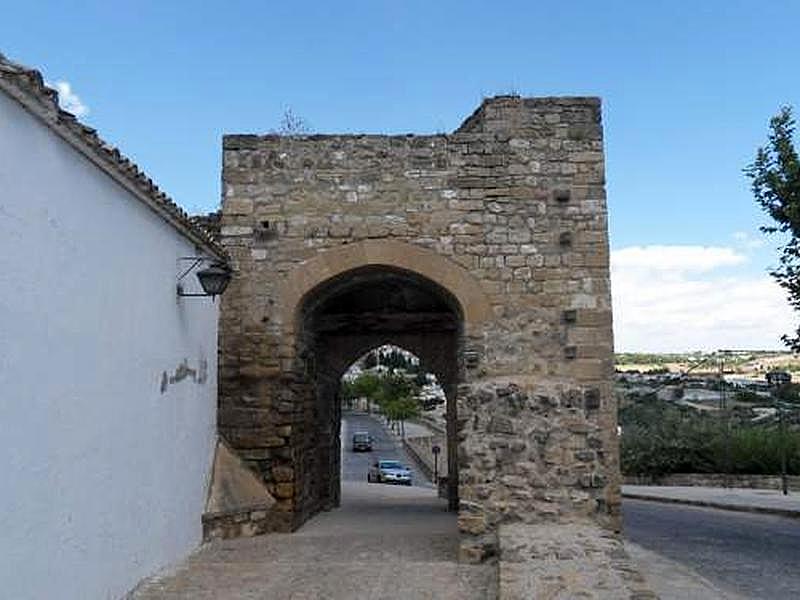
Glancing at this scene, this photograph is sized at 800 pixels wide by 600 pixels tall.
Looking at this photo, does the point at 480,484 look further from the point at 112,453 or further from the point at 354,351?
the point at 354,351

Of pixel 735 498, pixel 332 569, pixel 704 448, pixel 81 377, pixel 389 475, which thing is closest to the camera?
pixel 81 377

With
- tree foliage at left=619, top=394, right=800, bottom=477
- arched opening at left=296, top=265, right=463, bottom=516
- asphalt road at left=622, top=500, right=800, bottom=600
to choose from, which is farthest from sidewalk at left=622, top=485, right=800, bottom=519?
arched opening at left=296, top=265, right=463, bottom=516

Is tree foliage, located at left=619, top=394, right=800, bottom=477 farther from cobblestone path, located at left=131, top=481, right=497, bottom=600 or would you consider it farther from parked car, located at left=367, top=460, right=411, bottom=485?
cobblestone path, located at left=131, top=481, right=497, bottom=600

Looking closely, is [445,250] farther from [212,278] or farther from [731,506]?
[731,506]

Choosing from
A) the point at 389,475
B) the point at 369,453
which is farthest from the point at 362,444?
the point at 389,475

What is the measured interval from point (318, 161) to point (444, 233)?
5.00ft

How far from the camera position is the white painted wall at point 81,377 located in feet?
12.5

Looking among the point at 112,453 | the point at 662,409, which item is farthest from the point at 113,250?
the point at 662,409

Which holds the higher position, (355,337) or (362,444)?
(355,337)

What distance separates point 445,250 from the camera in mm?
8234

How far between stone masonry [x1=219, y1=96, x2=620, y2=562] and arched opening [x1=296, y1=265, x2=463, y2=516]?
272mm

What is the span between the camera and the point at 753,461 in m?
23.2

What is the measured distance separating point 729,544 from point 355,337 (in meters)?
5.98

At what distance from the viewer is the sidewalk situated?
15.7 m
